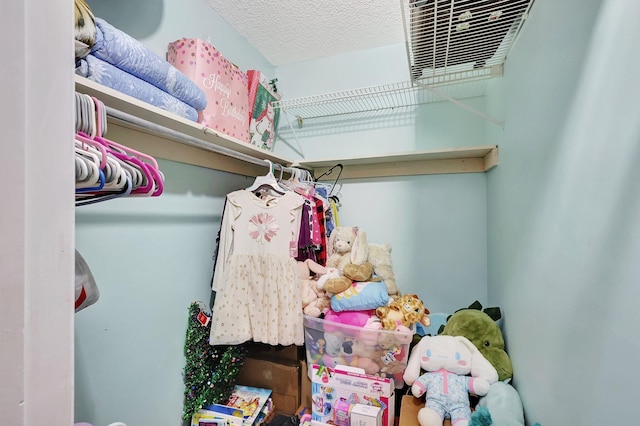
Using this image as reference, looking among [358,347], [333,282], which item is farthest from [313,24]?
[358,347]

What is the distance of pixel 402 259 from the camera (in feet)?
5.78

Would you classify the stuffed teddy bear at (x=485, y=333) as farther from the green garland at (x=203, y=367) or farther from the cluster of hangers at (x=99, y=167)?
the cluster of hangers at (x=99, y=167)

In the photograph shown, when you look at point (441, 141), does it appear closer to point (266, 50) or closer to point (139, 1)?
point (266, 50)

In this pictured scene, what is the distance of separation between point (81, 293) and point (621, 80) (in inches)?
44.5

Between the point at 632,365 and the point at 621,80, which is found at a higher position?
the point at 621,80

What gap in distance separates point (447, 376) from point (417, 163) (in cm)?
112

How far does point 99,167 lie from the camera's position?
568 mm

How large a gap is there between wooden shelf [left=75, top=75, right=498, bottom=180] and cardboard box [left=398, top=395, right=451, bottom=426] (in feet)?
3.57

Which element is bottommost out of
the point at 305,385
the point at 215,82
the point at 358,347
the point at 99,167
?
the point at 305,385

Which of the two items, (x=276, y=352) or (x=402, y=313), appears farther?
(x=276, y=352)

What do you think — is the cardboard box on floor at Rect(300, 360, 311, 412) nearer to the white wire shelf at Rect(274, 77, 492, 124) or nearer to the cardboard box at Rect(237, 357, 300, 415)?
the cardboard box at Rect(237, 357, 300, 415)

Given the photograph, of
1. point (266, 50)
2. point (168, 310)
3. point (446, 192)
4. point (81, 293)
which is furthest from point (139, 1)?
point (446, 192)

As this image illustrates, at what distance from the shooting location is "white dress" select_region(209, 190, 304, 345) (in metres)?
1.30

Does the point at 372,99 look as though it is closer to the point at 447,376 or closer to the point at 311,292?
the point at 311,292
